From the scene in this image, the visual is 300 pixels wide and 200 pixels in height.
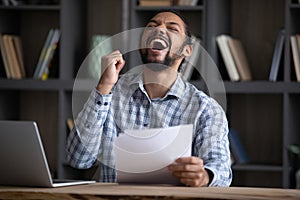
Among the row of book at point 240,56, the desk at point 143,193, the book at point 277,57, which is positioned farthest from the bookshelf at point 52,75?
the desk at point 143,193

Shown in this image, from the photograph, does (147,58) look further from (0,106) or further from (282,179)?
(0,106)

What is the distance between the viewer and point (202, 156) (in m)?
2.56

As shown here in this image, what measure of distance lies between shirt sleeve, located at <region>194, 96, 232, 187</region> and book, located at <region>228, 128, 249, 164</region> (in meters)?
1.57

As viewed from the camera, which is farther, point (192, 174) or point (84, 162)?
point (84, 162)

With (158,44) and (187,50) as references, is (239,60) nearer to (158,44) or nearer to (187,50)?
(187,50)

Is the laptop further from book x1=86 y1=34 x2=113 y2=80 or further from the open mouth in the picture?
book x1=86 y1=34 x2=113 y2=80

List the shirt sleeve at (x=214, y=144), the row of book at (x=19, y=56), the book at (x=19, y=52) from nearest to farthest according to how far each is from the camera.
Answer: the shirt sleeve at (x=214, y=144), the row of book at (x=19, y=56), the book at (x=19, y=52)

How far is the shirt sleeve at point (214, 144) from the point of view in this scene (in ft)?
8.14

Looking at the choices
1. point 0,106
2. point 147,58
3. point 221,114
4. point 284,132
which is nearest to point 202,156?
point 221,114

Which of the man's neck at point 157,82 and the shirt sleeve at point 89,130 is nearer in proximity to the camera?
the shirt sleeve at point 89,130

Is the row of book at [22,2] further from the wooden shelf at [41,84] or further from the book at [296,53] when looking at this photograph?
the book at [296,53]

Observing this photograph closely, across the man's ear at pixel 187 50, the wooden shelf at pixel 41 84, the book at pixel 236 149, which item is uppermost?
the man's ear at pixel 187 50

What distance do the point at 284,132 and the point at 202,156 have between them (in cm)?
162

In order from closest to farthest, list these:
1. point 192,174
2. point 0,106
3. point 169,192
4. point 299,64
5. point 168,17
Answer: point 169,192
point 192,174
point 168,17
point 299,64
point 0,106
